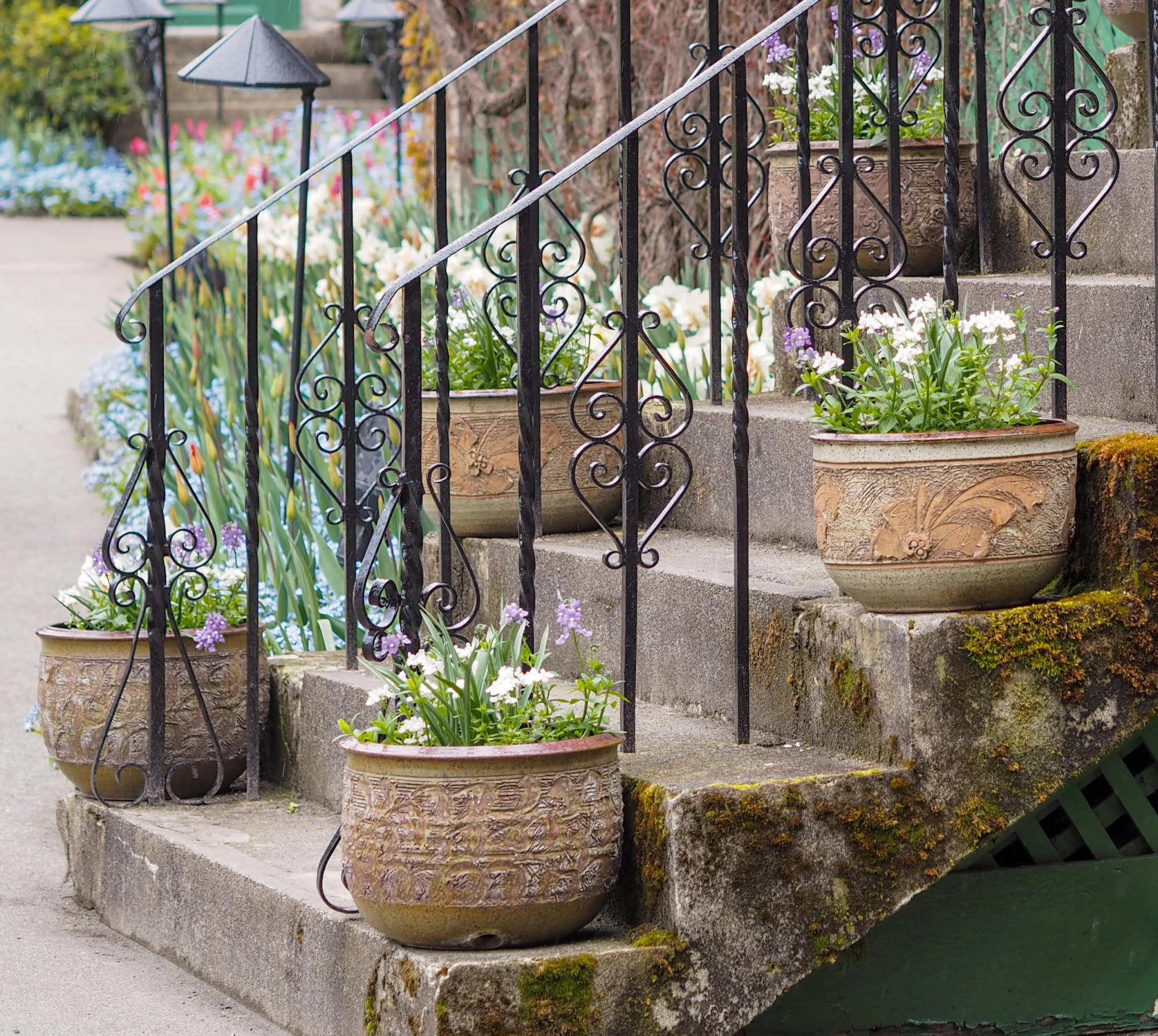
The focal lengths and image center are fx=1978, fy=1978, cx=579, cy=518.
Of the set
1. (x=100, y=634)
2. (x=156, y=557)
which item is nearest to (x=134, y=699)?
(x=100, y=634)

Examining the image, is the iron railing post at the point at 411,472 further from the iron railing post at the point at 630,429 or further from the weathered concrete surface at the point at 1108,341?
the weathered concrete surface at the point at 1108,341

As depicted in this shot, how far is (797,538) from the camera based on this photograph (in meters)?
4.05

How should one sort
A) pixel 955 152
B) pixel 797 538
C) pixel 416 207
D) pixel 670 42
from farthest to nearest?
pixel 416 207, pixel 670 42, pixel 797 538, pixel 955 152

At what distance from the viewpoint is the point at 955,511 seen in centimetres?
314

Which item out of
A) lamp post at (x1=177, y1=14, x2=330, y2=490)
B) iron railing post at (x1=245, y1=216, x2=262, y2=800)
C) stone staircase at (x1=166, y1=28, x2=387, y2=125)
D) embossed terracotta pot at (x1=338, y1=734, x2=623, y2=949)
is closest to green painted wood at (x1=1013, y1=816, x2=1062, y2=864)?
embossed terracotta pot at (x1=338, y1=734, x2=623, y2=949)

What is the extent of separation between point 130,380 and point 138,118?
11014 mm

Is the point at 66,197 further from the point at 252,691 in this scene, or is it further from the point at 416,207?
the point at 252,691

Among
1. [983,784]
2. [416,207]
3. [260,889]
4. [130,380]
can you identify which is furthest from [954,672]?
[130,380]

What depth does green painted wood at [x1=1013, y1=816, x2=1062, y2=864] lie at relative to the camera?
372 centimetres

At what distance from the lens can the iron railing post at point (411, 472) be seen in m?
3.35

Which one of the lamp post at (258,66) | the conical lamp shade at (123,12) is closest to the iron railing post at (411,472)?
the lamp post at (258,66)

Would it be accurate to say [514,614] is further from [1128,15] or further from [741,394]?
[1128,15]

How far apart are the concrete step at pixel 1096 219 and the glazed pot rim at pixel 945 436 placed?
898 millimetres

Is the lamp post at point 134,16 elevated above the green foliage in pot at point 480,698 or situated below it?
above
